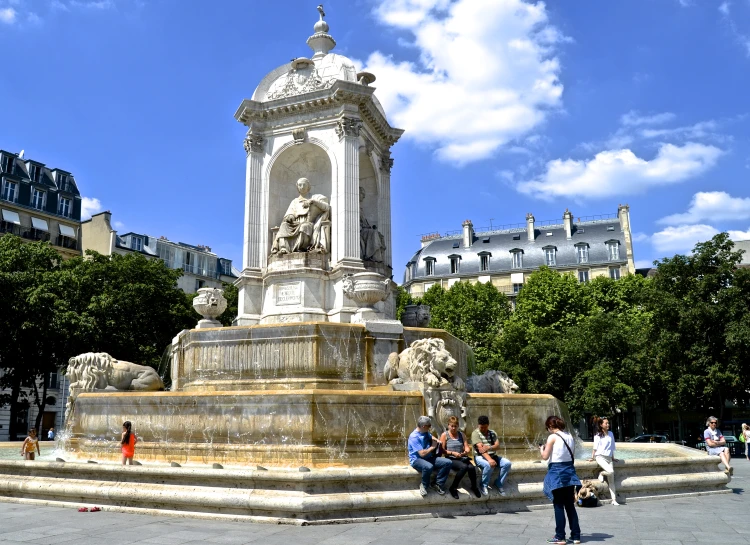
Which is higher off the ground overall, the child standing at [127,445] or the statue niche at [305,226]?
the statue niche at [305,226]

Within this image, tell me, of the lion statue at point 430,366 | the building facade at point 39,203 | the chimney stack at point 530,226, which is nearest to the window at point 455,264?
the chimney stack at point 530,226

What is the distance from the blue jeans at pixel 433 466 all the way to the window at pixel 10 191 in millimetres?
55287

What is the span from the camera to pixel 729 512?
10.7 m

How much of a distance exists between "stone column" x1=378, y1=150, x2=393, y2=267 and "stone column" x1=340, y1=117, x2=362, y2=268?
2452mm

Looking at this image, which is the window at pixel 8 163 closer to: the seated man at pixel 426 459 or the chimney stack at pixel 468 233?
the chimney stack at pixel 468 233

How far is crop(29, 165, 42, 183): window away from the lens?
59.3 m

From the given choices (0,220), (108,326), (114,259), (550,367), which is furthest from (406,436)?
(0,220)

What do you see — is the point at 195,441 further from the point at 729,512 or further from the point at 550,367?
the point at 550,367

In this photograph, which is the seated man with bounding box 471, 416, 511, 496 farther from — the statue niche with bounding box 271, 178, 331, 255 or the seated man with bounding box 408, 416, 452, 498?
the statue niche with bounding box 271, 178, 331, 255

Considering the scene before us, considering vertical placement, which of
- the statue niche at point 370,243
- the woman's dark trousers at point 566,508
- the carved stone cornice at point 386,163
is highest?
the carved stone cornice at point 386,163

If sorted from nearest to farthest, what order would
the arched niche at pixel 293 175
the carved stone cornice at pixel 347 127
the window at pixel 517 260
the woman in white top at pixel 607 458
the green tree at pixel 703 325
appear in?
Result: the woman in white top at pixel 607 458, the carved stone cornice at pixel 347 127, the arched niche at pixel 293 175, the green tree at pixel 703 325, the window at pixel 517 260

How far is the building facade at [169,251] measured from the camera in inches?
2482

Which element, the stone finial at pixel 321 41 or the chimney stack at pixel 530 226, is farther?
the chimney stack at pixel 530 226

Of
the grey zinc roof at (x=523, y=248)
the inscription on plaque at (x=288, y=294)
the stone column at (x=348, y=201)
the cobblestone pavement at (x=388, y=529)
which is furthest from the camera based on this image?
the grey zinc roof at (x=523, y=248)
